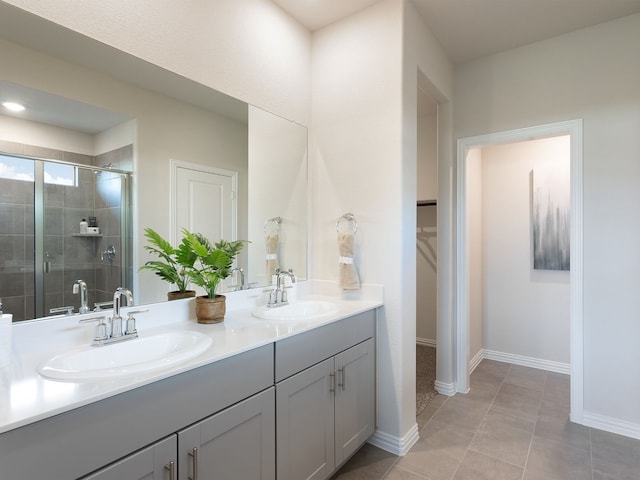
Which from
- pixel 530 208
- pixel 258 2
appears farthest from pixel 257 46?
pixel 530 208

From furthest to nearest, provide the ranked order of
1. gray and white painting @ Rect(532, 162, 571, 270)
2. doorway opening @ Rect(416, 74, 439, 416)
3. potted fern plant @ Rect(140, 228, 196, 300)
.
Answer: doorway opening @ Rect(416, 74, 439, 416), gray and white painting @ Rect(532, 162, 571, 270), potted fern plant @ Rect(140, 228, 196, 300)

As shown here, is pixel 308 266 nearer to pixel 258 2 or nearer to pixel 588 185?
pixel 258 2

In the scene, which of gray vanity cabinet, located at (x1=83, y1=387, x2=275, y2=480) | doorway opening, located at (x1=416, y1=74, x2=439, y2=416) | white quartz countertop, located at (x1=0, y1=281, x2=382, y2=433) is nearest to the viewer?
white quartz countertop, located at (x1=0, y1=281, x2=382, y2=433)

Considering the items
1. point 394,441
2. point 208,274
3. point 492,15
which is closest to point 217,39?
point 208,274

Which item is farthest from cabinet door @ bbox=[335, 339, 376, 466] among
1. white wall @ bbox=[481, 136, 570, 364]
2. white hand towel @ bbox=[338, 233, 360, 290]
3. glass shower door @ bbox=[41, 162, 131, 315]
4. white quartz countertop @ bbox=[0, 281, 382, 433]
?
white wall @ bbox=[481, 136, 570, 364]

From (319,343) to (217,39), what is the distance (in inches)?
66.5

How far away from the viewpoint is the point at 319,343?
1.68m

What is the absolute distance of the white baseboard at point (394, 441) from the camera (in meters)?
2.09

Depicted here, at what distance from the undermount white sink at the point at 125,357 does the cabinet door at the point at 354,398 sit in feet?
2.61

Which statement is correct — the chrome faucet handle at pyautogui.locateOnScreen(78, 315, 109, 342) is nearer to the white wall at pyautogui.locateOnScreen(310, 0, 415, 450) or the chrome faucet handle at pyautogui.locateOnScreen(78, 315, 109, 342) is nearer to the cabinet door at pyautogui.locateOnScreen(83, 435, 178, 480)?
the cabinet door at pyautogui.locateOnScreen(83, 435, 178, 480)

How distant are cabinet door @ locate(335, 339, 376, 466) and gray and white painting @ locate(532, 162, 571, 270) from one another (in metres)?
2.26

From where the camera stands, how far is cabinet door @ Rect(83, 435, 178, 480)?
3.05 ft

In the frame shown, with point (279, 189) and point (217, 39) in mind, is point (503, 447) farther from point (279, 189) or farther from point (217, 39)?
point (217, 39)

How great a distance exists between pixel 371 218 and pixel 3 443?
6.15ft
